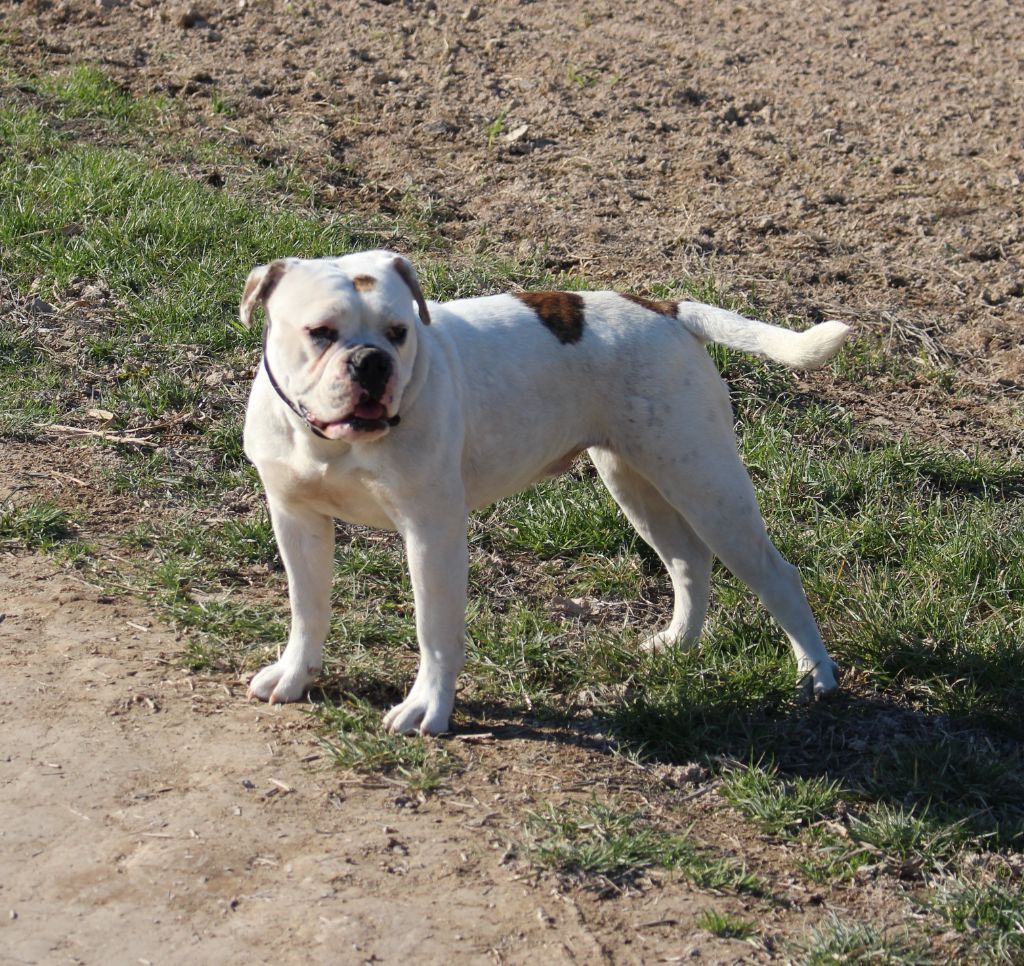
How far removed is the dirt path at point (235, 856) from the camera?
3705 millimetres

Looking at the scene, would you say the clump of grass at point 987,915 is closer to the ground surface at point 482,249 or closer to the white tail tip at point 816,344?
the ground surface at point 482,249

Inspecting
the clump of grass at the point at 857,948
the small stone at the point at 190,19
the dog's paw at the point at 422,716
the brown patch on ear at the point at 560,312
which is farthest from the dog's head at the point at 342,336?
the small stone at the point at 190,19

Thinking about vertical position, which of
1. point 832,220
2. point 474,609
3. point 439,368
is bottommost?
point 474,609

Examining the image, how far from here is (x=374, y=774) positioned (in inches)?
177

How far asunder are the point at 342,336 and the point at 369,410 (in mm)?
247

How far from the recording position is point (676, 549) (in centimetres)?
552

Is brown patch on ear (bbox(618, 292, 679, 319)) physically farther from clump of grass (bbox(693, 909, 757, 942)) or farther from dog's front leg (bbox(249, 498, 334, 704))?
clump of grass (bbox(693, 909, 757, 942))

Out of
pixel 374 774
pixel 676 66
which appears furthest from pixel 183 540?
pixel 676 66

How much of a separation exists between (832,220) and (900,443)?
7.92 ft

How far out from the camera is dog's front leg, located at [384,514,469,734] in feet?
14.8

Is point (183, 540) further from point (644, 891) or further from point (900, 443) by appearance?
point (900, 443)

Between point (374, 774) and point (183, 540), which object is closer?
point (374, 774)

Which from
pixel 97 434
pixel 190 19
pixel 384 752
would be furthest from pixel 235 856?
pixel 190 19

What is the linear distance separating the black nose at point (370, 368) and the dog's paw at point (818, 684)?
206 centimetres
